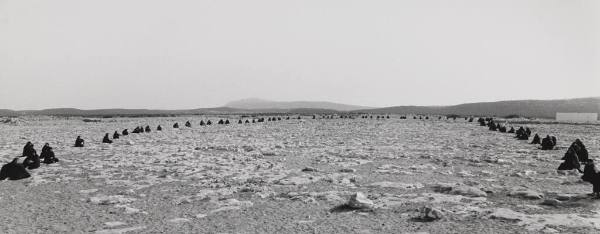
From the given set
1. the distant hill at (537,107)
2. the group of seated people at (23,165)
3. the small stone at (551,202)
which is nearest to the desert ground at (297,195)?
the small stone at (551,202)

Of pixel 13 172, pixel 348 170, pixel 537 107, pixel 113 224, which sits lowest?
pixel 113 224

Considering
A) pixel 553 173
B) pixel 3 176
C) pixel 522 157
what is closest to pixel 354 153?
pixel 522 157

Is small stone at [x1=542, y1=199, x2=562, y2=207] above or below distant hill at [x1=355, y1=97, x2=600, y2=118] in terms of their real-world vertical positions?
below

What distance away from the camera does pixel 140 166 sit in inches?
587

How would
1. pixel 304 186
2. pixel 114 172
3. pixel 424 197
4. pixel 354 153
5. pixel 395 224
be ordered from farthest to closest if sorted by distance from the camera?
pixel 354 153 < pixel 114 172 < pixel 304 186 < pixel 424 197 < pixel 395 224

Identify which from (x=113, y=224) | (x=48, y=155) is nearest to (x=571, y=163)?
(x=113, y=224)

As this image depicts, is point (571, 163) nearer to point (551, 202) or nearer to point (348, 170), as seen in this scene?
point (551, 202)

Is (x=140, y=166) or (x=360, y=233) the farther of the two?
(x=140, y=166)

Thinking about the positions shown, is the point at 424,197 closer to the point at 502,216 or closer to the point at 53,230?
the point at 502,216

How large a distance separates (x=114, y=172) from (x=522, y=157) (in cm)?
1417

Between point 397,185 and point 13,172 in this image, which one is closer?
point 397,185

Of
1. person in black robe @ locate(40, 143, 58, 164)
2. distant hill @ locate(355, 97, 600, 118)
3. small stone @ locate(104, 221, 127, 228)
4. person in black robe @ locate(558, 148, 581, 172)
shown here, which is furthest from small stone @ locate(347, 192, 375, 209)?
distant hill @ locate(355, 97, 600, 118)

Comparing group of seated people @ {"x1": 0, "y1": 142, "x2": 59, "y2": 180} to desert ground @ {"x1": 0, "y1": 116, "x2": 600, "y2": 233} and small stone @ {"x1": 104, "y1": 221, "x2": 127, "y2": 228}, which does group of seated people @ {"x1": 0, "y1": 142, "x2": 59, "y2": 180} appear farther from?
small stone @ {"x1": 104, "y1": 221, "x2": 127, "y2": 228}

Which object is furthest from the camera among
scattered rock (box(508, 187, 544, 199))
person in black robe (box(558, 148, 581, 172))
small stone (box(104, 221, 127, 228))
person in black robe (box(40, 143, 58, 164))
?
person in black robe (box(40, 143, 58, 164))
